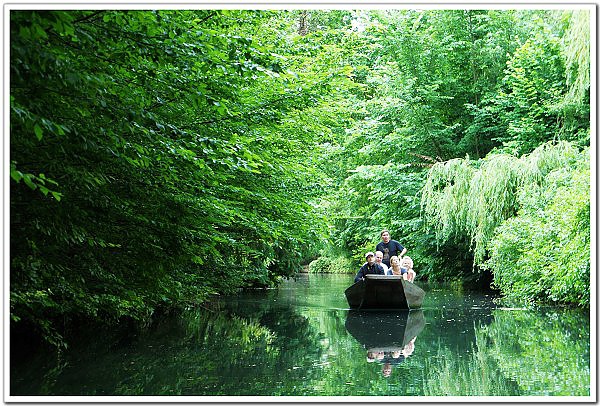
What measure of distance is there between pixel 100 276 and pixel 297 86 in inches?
128

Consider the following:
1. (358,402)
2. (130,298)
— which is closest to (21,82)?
(358,402)

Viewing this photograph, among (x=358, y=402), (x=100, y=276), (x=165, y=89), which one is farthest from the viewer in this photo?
(x=100, y=276)

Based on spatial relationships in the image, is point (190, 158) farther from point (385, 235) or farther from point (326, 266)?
point (326, 266)

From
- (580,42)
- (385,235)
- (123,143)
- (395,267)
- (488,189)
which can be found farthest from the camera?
(488,189)

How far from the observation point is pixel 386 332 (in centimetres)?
1002

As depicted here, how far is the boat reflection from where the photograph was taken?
24.6 feet

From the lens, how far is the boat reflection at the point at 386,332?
7.50m

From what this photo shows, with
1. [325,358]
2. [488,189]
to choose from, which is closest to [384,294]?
[488,189]

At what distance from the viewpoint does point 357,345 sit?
8461 millimetres

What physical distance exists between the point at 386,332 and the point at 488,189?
7772 millimetres

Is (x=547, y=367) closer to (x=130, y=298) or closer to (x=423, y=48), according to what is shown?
(x=130, y=298)

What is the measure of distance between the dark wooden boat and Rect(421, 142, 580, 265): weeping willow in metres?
3.55

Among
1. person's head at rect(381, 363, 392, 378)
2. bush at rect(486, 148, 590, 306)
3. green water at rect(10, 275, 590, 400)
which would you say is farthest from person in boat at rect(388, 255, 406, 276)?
person's head at rect(381, 363, 392, 378)

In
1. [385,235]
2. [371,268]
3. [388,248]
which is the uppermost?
[385,235]
